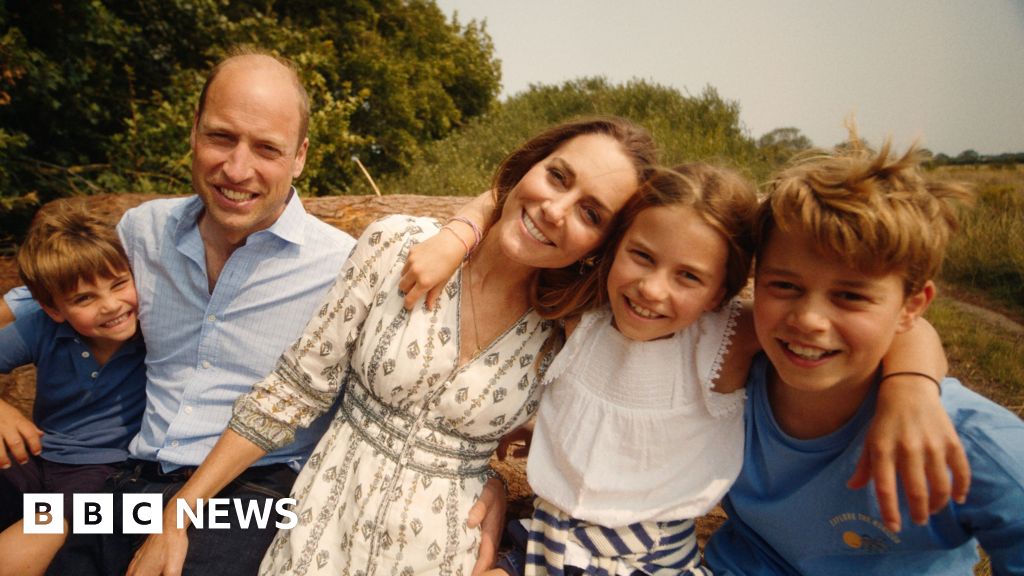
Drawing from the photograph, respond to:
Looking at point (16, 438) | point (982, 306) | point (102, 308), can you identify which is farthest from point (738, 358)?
point (982, 306)

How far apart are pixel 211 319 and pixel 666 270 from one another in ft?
5.22

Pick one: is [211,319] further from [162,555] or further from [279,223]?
[162,555]

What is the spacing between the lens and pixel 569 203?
1.64 meters

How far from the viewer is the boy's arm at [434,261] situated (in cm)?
166

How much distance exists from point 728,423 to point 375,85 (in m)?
8.97

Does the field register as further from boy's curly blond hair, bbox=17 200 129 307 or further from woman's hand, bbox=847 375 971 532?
woman's hand, bbox=847 375 971 532

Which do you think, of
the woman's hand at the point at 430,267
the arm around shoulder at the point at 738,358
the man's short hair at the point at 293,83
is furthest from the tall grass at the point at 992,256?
the man's short hair at the point at 293,83

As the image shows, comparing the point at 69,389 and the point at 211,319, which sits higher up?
the point at 211,319

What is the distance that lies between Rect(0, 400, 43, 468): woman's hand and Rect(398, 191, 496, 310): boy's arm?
4.77 feet

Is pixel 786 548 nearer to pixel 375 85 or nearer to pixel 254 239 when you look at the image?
pixel 254 239

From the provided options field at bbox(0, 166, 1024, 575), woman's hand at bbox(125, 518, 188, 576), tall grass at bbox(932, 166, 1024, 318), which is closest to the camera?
woman's hand at bbox(125, 518, 188, 576)

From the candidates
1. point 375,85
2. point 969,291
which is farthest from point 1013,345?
point 375,85

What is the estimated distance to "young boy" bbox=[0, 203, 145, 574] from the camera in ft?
6.90

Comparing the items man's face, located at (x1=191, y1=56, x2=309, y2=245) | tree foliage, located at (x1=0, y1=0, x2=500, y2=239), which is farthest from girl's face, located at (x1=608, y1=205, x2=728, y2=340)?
tree foliage, located at (x1=0, y1=0, x2=500, y2=239)
